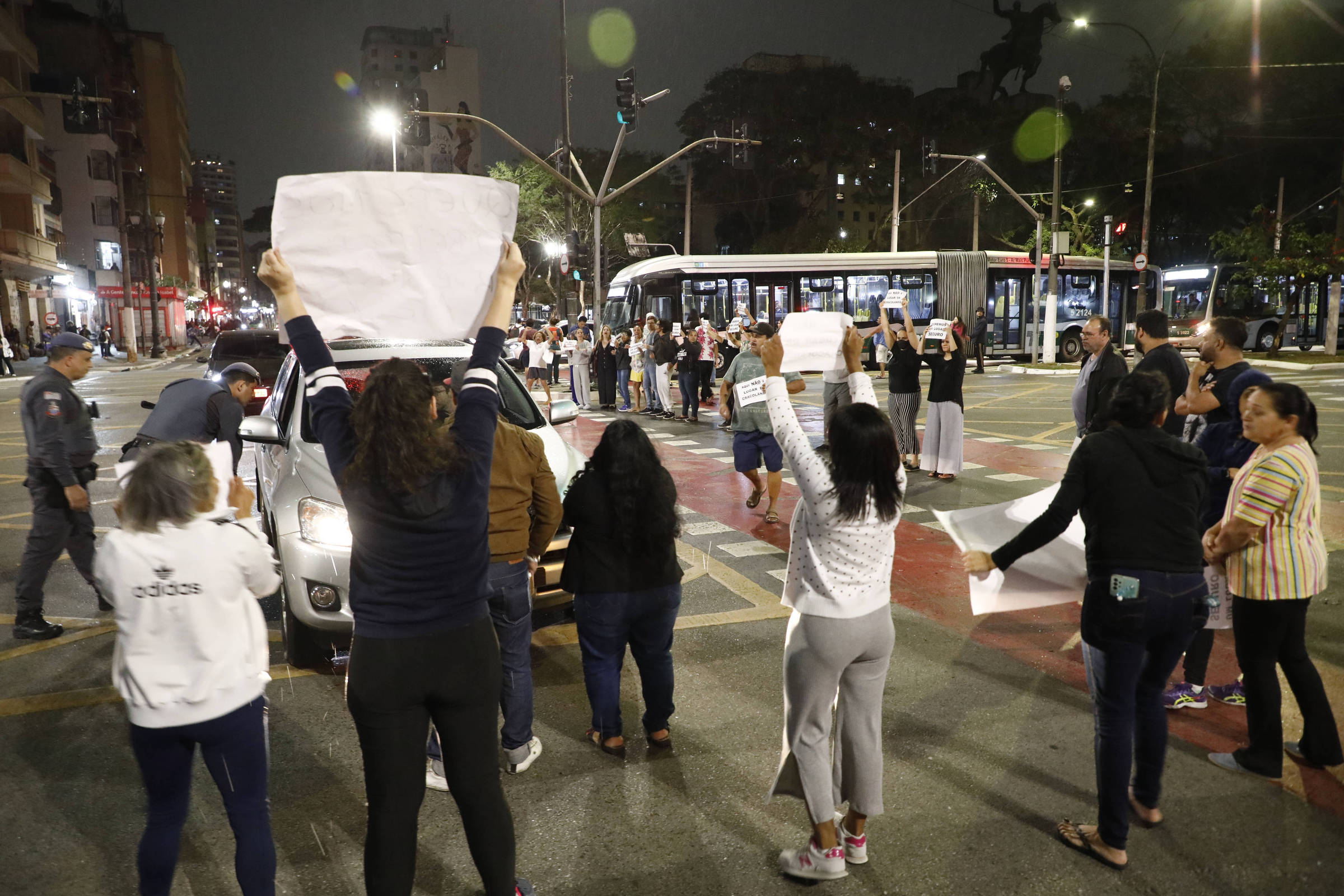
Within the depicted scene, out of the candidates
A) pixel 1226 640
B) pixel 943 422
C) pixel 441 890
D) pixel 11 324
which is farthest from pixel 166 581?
pixel 11 324

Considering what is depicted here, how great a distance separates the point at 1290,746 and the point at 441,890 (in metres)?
3.58

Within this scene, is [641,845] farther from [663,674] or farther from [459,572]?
[459,572]

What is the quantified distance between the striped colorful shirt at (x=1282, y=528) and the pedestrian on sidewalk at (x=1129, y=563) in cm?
57

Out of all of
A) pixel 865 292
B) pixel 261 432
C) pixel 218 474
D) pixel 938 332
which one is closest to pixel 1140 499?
pixel 218 474

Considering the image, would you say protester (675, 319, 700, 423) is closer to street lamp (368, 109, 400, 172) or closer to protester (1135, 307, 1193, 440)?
street lamp (368, 109, 400, 172)

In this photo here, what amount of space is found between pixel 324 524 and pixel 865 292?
2328cm

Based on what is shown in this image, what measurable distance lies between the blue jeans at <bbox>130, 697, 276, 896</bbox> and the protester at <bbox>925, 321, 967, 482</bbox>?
8.51 metres

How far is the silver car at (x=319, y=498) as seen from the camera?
A: 182 inches

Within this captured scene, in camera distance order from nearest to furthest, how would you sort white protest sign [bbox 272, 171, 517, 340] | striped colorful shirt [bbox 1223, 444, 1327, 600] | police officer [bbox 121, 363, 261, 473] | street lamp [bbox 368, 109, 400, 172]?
white protest sign [bbox 272, 171, 517, 340] → striped colorful shirt [bbox 1223, 444, 1327, 600] → police officer [bbox 121, 363, 261, 473] → street lamp [bbox 368, 109, 400, 172]

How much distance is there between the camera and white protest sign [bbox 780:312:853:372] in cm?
447

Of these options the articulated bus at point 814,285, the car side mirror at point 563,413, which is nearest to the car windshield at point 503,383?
the car side mirror at point 563,413

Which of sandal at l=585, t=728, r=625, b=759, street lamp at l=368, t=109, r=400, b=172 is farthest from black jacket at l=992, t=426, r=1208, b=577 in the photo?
street lamp at l=368, t=109, r=400, b=172

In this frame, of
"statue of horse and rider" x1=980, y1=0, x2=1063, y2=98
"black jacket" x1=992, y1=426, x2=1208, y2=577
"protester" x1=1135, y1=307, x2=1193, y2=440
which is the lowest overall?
"black jacket" x1=992, y1=426, x2=1208, y2=577

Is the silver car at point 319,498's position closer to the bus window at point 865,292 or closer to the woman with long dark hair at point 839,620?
the woman with long dark hair at point 839,620
